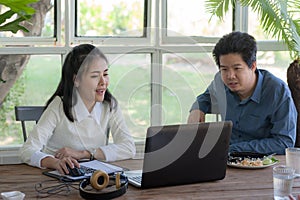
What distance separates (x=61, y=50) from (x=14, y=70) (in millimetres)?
333

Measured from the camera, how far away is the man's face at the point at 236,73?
2865mm

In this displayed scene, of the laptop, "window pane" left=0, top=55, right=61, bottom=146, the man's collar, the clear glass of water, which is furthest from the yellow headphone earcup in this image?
"window pane" left=0, top=55, right=61, bottom=146

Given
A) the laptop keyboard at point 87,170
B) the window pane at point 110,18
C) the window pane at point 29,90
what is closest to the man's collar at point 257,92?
the laptop keyboard at point 87,170

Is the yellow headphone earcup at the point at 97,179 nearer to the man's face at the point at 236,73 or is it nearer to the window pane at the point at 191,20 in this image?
the man's face at the point at 236,73

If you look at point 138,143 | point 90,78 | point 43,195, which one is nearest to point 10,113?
point 138,143

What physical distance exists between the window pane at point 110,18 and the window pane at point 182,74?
0.32 meters

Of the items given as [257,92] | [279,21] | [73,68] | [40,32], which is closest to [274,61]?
[279,21]

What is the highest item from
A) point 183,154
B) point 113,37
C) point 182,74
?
point 113,37

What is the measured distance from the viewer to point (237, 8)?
158 inches

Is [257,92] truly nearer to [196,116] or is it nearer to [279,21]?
[196,116]

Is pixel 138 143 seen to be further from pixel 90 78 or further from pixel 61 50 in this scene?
pixel 90 78

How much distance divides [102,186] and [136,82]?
69.6 inches

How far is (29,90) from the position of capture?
149 inches

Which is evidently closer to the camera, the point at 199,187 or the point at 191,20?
the point at 199,187
